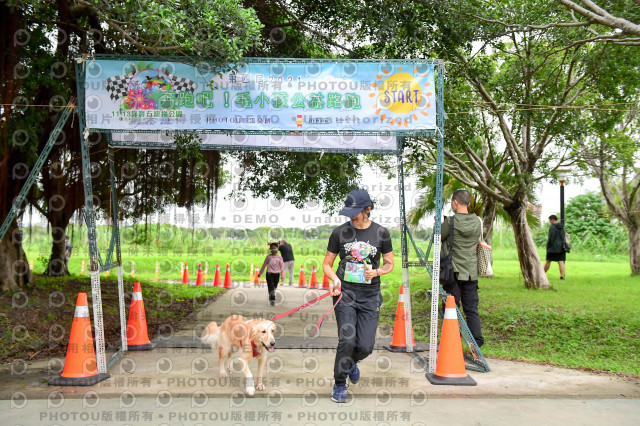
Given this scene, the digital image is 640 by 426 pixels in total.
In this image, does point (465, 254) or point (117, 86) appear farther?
point (465, 254)

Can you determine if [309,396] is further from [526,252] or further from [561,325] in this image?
[526,252]

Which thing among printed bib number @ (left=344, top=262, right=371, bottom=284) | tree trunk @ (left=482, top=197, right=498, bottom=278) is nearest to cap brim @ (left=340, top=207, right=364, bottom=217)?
printed bib number @ (left=344, top=262, right=371, bottom=284)

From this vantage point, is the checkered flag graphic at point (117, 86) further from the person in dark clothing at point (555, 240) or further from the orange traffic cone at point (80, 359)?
the person in dark clothing at point (555, 240)

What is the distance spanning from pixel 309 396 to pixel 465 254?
2.50 meters

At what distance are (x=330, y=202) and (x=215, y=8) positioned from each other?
24.3 feet

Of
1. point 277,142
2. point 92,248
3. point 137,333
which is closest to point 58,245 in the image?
→ point 137,333

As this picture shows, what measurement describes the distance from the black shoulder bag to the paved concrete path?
1102 millimetres

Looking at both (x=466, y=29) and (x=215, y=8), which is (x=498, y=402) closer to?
(x=215, y=8)

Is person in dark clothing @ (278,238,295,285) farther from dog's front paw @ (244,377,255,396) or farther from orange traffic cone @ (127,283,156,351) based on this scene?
dog's front paw @ (244,377,255,396)

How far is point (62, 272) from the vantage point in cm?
1418

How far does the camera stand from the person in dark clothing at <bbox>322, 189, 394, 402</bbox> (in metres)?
5.19

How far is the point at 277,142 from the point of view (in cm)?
775

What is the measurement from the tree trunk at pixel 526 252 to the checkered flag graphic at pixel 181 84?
10.6 metres

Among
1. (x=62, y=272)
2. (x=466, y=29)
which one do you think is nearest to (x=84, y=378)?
(x=466, y=29)
